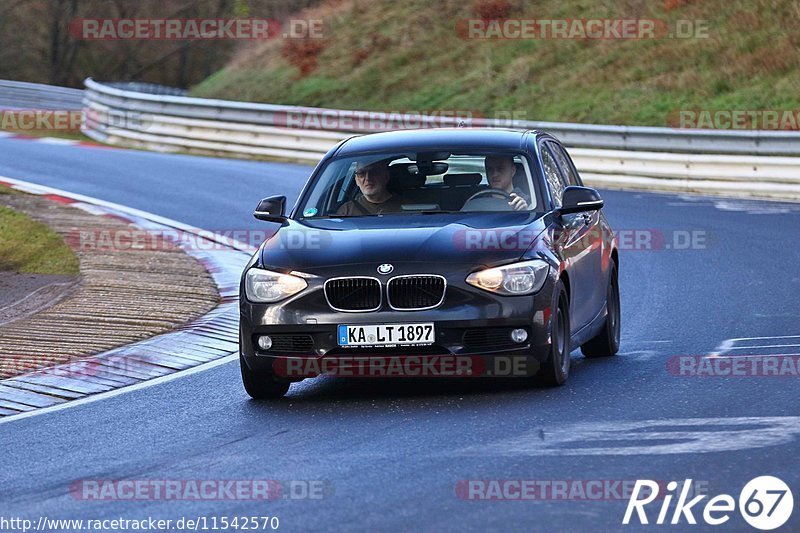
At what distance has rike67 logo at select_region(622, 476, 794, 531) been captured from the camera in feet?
19.6

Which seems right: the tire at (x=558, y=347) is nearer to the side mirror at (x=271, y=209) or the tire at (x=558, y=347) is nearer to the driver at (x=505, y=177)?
the driver at (x=505, y=177)

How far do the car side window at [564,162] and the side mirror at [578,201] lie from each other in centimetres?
109

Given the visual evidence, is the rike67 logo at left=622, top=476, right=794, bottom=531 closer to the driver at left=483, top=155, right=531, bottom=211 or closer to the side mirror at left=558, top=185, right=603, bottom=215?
the side mirror at left=558, top=185, right=603, bottom=215

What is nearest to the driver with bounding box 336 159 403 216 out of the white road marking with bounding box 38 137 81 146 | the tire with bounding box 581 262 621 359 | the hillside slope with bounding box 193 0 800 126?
the tire with bounding box 581 262 621 359

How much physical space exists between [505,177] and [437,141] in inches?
22.0

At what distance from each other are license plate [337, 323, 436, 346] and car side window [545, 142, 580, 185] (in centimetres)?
254

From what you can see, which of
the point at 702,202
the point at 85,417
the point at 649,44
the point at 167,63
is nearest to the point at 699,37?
the point at 649,44

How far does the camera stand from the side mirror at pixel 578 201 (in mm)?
9648

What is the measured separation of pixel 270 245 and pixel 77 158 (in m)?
18.3

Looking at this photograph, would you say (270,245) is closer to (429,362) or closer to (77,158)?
(429,362)

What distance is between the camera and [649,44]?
108ft

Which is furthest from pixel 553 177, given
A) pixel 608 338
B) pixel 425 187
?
pixel 608 338

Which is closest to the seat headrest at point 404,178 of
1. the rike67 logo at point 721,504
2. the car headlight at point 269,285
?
the car headlight at point 269,285

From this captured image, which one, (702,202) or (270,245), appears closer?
(270,245)
